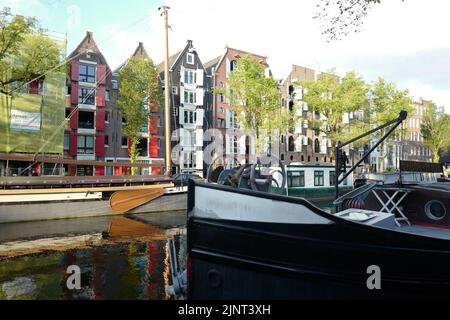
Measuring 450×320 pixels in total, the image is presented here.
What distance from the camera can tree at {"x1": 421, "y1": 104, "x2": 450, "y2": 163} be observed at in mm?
60031

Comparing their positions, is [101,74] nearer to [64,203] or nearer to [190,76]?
[190,76]

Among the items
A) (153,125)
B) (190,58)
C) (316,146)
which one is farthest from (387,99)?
(153,125)

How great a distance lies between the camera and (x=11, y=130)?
28000 millimetres

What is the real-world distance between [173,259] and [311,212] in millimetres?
3995

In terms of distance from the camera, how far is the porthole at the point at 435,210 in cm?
769

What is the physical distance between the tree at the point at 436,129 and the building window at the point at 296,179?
45607mm

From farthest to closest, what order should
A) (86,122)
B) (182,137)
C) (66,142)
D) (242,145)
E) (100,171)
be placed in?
(242,145), (182,137), (86,122), (100,171), (66,142)

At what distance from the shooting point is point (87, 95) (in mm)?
35531

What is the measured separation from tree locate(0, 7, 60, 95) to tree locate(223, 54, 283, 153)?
59.3ft

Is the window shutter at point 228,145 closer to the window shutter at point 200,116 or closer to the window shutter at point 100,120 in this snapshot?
the window shutter at point 200,116

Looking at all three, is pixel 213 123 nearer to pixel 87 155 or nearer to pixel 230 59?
pixel 230 59

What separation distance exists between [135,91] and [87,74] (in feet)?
21.1

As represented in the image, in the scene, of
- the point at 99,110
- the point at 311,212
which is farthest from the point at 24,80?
the point at 311,212

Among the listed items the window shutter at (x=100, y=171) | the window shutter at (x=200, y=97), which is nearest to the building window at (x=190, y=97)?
the window shutter at (x=200, y=97)
